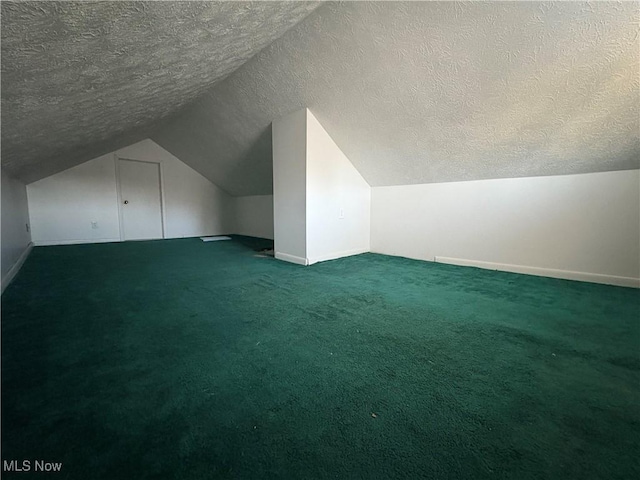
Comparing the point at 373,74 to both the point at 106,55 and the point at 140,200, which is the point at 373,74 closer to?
the point at 106,55

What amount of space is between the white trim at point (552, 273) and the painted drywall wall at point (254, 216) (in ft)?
12.7

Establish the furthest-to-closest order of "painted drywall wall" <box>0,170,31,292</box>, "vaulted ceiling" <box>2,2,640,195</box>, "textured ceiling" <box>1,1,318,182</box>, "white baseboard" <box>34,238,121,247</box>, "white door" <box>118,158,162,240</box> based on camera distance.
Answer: "white door" <box>118,158,162,240</box>
"white baseboard" <box>34,238,121,247</box>
"painted drywall wall" <box>0,170,31,292</box>
"vaulted ceiling" <box>2,2,640,195</box>
"textured ceiling" <box>1,1,318,182</box>

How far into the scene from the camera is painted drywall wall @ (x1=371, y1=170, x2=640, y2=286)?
7.70ft

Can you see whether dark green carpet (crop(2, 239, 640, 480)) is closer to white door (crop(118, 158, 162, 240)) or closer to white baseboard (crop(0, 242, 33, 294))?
white baseboard (crop(0, 242, 33, 294))

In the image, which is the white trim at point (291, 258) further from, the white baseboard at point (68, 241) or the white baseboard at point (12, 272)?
the white baseboard at point (68, 241)

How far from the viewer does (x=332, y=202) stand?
353cm

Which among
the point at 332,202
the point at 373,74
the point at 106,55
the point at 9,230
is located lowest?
the point at 9,230

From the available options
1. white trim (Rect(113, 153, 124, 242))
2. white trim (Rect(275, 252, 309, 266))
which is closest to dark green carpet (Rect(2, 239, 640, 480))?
white trim (Rect(275, 252, 309, 266))

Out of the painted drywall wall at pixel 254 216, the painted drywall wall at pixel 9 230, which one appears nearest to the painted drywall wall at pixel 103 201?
the painted drywall wall at pixel 254 216

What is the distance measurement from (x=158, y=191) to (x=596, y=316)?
7183 millimetres

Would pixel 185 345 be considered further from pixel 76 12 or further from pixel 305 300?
pixel 76 12

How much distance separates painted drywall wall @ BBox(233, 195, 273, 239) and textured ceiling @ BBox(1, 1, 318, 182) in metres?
3.31

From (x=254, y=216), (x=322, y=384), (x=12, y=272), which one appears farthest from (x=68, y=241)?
(x=322, y=384)

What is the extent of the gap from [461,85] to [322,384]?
2477 mm
